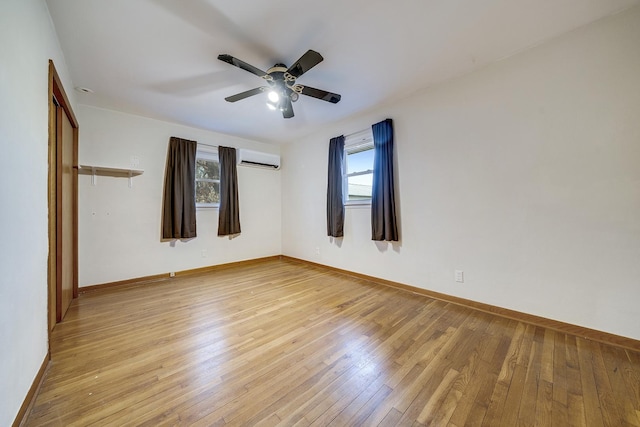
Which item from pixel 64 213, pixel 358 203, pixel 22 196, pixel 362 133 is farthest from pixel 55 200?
pixel 362 133

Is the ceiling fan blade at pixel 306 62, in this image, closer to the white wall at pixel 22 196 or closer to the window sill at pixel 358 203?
the white wall at pixel 22 196

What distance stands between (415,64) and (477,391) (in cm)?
277

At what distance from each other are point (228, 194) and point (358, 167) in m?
2.42

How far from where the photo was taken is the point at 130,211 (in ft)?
11.0

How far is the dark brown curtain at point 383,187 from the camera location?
9.99 feet

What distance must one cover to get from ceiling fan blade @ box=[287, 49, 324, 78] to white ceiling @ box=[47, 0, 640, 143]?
9.5 inches

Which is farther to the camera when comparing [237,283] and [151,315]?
[237,283]

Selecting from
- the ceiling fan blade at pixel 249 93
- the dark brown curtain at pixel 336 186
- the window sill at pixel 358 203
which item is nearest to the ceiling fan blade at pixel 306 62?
the ceiling fan blade at pixel 249 93

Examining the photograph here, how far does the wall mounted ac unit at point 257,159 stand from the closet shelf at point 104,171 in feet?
5.37

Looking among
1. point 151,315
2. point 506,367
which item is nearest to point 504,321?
point 506,367

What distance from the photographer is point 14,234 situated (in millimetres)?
1160

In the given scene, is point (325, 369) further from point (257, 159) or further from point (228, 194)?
point (257, 159)

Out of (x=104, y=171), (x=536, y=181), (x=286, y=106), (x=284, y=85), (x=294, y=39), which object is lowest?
(x=536, y=181)

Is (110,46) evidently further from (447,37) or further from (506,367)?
(506,367)
